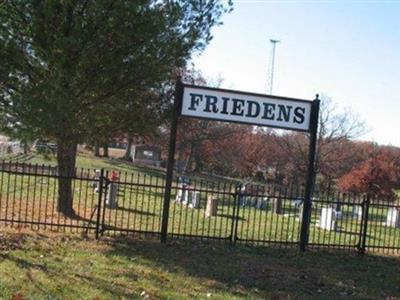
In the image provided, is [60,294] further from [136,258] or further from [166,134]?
[166,134]

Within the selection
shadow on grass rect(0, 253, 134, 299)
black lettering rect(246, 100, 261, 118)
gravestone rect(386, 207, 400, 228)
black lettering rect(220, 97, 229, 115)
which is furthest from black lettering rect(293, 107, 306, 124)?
gravestone rect(386, 207, 400, 228)

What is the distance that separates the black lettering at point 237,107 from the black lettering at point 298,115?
42.4 inches

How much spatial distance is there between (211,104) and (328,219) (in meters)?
8.96

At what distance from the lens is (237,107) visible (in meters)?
11.1

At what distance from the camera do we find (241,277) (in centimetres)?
856

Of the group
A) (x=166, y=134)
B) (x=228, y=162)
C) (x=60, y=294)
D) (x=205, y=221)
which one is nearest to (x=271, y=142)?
(x=228, y=162)

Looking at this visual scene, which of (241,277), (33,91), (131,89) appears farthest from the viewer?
(131,89)

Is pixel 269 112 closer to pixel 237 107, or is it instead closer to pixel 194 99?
pixel 237 107

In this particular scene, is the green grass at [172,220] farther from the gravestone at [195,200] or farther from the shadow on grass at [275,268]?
the shadow on grass at [275,268]

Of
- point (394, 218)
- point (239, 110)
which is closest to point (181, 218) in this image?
point (239, 110)

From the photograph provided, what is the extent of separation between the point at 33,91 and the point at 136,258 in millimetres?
3338

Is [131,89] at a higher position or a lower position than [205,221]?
higher

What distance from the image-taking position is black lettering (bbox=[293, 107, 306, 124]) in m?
11.4

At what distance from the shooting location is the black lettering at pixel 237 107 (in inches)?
436
